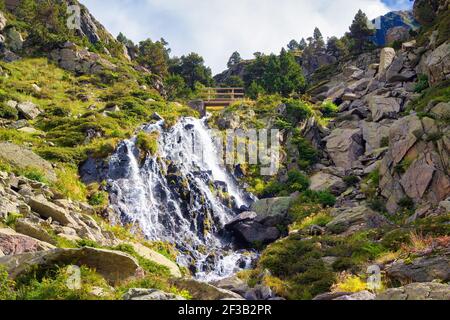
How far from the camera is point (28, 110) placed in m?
36.6

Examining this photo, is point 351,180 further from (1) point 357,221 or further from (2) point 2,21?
(2) point 2,21

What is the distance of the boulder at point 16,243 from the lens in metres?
13.3

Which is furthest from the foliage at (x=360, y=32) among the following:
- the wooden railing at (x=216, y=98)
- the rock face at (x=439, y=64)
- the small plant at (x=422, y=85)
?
the rock face at (x=439, y=64)

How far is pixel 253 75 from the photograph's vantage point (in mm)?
65688

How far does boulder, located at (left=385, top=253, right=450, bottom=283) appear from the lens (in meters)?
12.1

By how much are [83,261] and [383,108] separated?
3032 cm

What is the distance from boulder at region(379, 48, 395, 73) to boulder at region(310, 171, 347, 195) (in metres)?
16.7

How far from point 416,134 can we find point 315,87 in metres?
30.8

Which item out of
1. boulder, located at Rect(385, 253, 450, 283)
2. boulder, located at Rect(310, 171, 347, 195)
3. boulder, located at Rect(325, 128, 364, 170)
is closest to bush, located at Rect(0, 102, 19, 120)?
boulder, located at Rect(310, 171, 347, 195)

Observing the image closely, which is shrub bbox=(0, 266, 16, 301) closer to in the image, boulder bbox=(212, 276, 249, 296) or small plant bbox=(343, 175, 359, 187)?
boulder bbox=(212, 276, 249, 296)

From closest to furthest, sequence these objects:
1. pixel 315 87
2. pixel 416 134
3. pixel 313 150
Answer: pixel 416 134 < pixel 313 150 < pixel 315 87

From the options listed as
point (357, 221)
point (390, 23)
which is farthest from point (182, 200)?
point (390, 23)

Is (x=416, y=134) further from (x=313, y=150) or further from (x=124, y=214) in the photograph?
(x=124, y=214)
